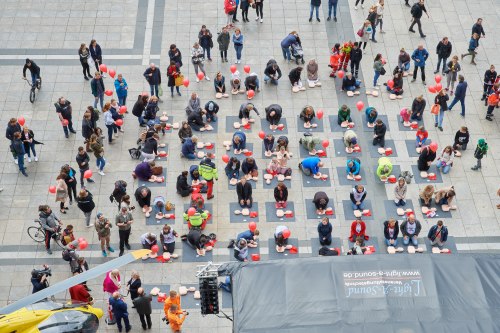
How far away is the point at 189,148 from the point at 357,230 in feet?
21.8

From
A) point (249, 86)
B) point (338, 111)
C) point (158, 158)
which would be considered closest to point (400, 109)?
point (338, 111)

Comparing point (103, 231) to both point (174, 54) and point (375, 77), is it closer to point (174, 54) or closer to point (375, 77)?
point (174, 54)

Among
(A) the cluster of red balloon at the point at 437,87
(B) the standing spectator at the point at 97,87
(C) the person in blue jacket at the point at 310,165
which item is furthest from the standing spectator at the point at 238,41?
(A) the cluster of red balloon at the point at 437,87

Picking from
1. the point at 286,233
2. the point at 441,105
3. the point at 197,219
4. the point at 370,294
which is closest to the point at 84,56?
the point at 197,219

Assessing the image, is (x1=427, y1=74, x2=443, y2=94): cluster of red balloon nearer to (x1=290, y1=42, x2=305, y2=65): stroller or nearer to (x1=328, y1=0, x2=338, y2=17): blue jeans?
(x1=290, y1=42, x2=305, y2=65): stroller

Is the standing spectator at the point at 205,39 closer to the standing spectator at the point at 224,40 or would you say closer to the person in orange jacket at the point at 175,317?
the standing spectator at the point at 224,40

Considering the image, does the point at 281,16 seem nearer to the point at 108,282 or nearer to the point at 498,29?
the point at 498,29

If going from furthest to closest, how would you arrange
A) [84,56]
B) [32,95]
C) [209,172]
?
[84,56] → [32,95] → [209,172]

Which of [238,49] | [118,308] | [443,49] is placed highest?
[238,49]

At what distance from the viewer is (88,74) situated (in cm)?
3297

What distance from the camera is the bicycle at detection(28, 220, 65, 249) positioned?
86.7ft

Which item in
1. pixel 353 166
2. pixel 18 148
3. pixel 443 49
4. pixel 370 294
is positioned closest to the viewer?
pixel 370 294

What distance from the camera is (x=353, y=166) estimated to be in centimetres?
2877

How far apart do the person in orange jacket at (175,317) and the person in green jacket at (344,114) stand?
1035 cm
